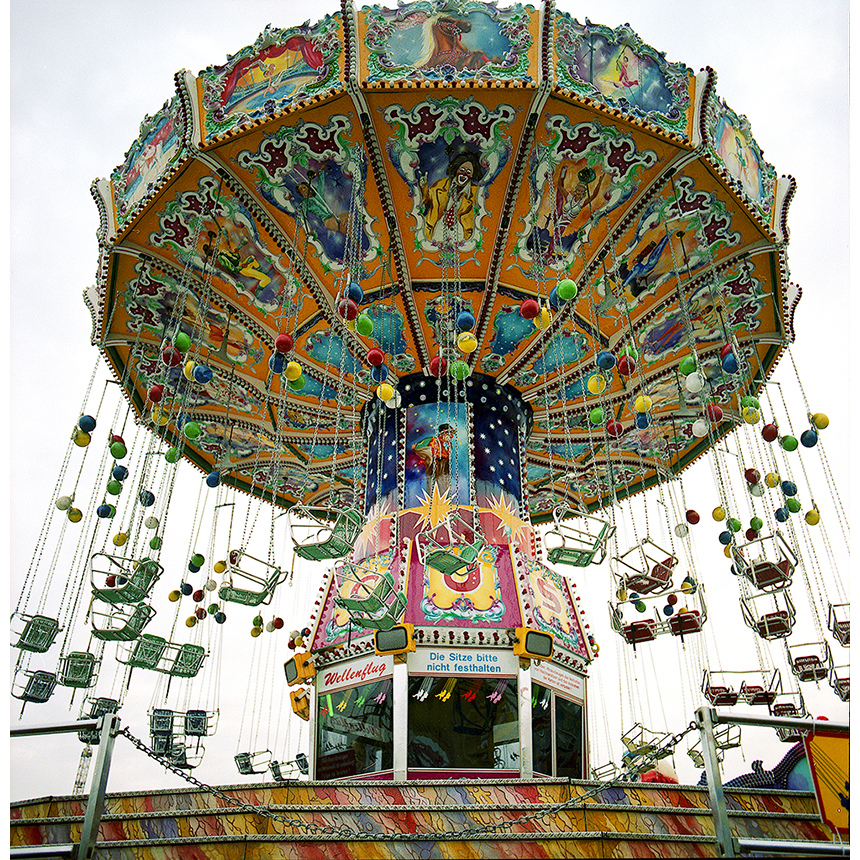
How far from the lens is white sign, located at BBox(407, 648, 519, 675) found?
33.4ft

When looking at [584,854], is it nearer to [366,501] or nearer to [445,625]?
[445,625]

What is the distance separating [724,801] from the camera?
208 inches

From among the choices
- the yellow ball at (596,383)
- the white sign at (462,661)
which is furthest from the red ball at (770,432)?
the white sign at (462,661)

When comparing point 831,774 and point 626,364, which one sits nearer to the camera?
point 831,774

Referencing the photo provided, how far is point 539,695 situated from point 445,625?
149 centimetres

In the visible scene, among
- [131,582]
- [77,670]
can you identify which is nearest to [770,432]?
[131,582]

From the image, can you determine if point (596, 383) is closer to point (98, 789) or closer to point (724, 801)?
point (724, 801)

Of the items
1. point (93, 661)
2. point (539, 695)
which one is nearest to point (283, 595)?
point (93, 661)

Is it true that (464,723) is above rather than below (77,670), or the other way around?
below

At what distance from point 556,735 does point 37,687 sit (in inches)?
254

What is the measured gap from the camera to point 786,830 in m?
6.44

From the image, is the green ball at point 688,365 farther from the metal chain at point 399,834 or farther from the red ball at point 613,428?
the metal chain at point 399,834

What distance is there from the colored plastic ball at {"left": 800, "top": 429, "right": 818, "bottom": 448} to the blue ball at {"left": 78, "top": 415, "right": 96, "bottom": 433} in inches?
352

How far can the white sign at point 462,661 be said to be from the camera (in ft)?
33.4
